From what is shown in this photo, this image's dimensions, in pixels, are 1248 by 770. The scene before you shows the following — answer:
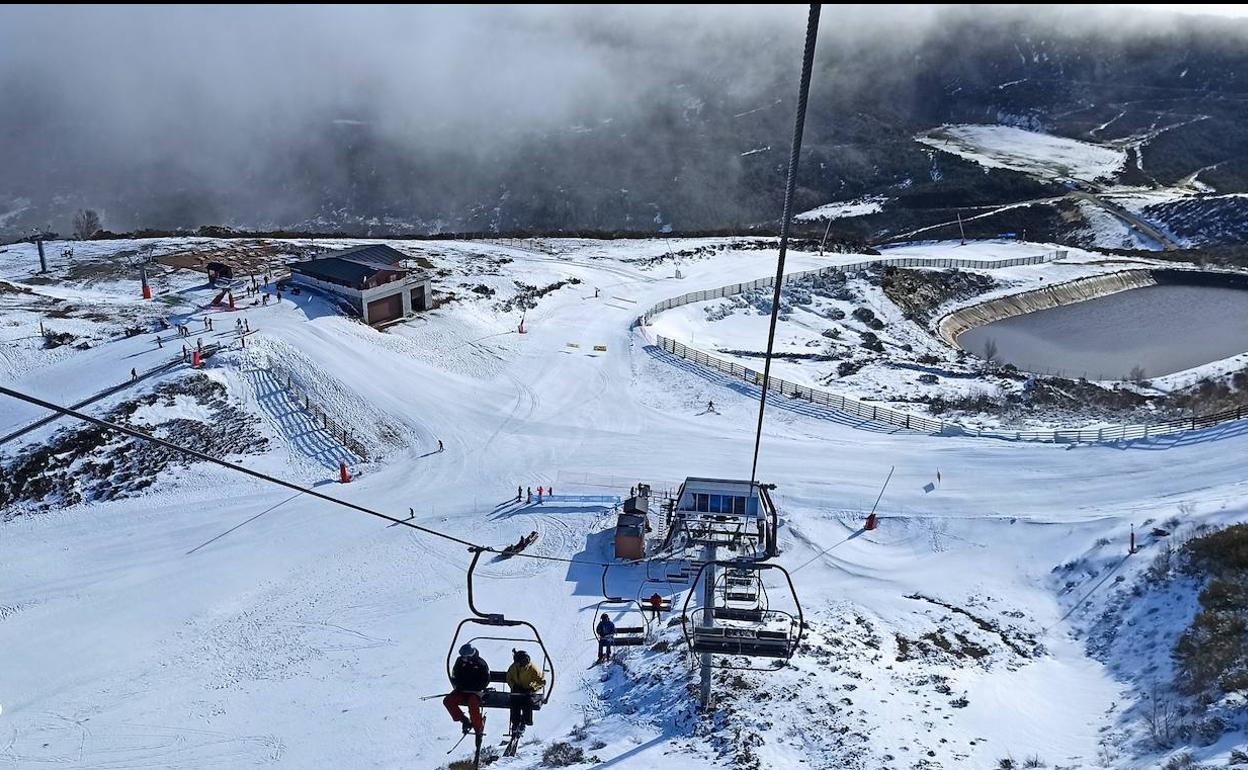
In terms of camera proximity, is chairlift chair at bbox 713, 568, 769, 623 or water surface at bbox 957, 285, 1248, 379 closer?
chairlift chair at bbox 713, 568, 769, 623

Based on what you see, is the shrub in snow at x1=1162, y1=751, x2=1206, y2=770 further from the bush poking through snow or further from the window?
the window

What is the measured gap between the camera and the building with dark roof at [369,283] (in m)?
48.7

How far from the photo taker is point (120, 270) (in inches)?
2181

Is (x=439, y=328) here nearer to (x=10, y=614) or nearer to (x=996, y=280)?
(x=10, y=614)

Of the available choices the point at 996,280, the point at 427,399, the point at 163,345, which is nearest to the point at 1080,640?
the point at 427,399

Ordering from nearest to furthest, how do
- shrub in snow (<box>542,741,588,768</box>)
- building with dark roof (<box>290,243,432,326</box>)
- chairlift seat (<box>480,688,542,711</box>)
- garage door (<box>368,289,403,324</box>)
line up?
chairlift seat (<box>480,688,542,711</box>) < shrub in snow (<box>542,741,588,768</box>) < building with dark roof (<box>290,243,432,326</box>) < garage door (<box>368,289,403,324</box>)

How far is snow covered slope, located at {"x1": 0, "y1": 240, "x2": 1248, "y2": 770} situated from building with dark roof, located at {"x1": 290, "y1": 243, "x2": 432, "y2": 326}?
6.38ft

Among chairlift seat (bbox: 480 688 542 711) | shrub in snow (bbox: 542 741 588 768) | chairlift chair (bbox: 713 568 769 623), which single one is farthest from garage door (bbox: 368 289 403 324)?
chairlift seat (bbox: 480 688 542 711)

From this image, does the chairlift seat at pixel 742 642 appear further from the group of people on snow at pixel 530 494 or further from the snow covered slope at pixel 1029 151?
the snow covered slope at pixel 1029 151

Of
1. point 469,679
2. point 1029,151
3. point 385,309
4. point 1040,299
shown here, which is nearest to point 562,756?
point 469,679

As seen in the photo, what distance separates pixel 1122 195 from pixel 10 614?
366ft

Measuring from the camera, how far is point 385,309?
4988 centimetres

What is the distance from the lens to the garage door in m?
49.0

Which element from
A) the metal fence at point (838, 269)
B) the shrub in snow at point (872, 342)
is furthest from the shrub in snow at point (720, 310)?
the shrub in snow at point (872, 342)
